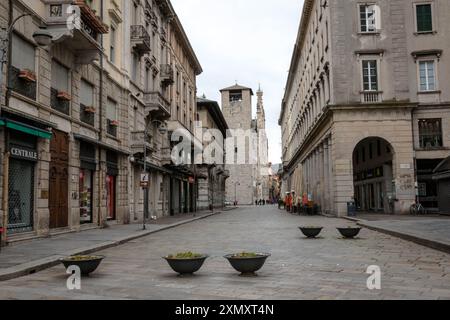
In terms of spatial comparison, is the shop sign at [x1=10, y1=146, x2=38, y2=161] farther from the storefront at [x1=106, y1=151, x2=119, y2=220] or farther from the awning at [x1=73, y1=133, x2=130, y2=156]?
the storefront at [x1=106, y1=151, x2=119, y2=220]

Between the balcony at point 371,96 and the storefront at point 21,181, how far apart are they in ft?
75.0

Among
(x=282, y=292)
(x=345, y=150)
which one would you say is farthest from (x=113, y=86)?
(x=282, y=292)

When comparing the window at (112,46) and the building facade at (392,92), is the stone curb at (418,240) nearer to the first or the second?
the building facade at (392,92)

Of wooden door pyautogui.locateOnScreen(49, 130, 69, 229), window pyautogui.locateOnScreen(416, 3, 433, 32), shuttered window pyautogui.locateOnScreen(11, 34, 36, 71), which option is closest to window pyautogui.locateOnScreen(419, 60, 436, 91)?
window pyautogui.locateOnScreen(416, 3, 433, 32)

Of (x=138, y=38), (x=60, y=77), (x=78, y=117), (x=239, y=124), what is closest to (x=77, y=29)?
(x=60, y=77)

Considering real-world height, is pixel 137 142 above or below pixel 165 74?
below

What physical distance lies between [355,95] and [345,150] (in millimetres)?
3820

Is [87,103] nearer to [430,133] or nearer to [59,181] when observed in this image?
[59,181]

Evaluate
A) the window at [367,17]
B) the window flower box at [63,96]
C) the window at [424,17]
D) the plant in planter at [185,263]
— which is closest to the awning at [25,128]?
the window flower box at [63,96]

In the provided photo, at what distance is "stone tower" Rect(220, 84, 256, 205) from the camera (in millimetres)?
104938

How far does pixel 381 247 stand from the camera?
45.9 feet

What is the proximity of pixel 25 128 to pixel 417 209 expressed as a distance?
25.0 m

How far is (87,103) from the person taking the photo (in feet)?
74.5

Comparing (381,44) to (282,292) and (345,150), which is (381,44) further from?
(282,292)
